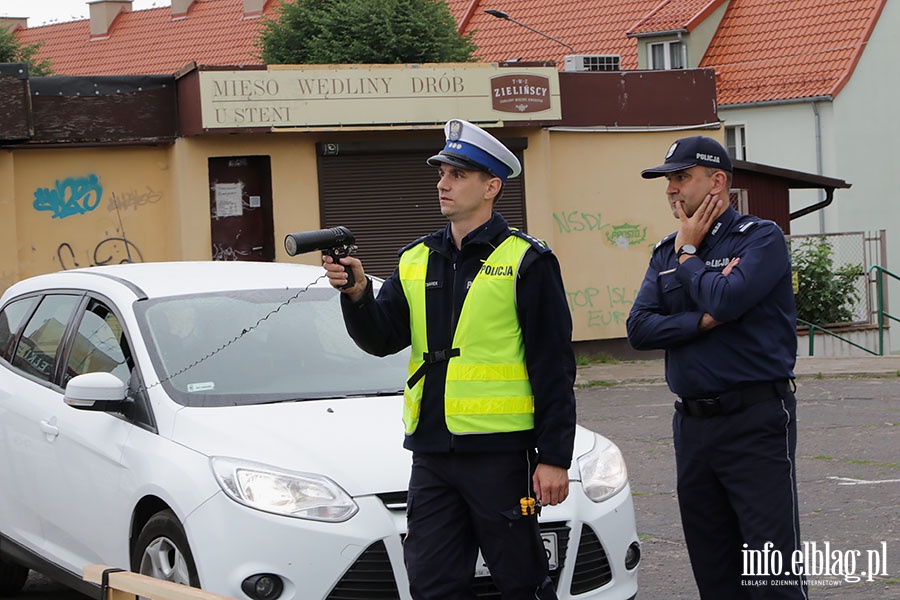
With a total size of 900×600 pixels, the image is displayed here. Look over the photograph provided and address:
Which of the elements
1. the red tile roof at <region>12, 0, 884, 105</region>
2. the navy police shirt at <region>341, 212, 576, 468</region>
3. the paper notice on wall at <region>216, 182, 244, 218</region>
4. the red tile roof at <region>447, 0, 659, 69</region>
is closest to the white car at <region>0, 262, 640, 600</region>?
the navy police shirt at <region>341, 212, 576, 468</region>

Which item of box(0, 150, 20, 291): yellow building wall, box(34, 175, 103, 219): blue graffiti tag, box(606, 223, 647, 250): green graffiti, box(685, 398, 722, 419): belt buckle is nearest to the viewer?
box(685, 398, 722, 419): belt buckle

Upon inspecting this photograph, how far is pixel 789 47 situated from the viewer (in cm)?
3472

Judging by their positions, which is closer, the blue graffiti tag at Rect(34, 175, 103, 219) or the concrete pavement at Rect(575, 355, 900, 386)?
the concrete pavement at Rect(575, 355, 900, 386)

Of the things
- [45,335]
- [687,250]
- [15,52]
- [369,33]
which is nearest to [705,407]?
[687,250]

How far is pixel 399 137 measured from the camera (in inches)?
701

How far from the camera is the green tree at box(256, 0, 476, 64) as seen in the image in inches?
1037

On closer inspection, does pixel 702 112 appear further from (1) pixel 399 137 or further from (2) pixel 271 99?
(2) pixel 271 99

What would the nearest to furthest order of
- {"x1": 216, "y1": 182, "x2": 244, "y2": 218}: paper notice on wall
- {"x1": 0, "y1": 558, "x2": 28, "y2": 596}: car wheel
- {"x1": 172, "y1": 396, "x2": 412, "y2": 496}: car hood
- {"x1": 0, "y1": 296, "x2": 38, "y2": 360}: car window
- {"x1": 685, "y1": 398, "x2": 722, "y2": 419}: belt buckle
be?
{"x1": 685, "y1": 398, "x2": 722, "y2": 419}: belt buckle < {"x1": 172, "y1": 396, "x2": 412, "y2": 496}: car hood < {"x1": 0, "y1": 558, "x2": 28, "y2": 596}: car wheel < {"x1": 0, "y1": 296, "x2": 38, "y2": 360}: car window < {"x1": 216, "y1": 182, "x2": 244, "y2": 218}: paper notice on wall

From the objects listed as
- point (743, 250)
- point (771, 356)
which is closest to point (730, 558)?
point (771, 356)

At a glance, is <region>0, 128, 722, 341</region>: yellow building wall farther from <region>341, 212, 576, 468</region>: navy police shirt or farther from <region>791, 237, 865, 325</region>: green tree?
<region>341, 212, 576, 468</region>: navy police shirt

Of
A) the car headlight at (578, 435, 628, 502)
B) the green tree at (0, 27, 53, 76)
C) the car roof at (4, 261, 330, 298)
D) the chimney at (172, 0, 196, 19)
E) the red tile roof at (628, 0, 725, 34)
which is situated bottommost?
the car headlight at (578, 435, 628, 502)

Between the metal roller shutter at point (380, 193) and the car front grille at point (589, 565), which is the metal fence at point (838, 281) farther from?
the car front grille at point (589, 565)

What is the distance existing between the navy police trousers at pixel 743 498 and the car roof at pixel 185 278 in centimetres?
218

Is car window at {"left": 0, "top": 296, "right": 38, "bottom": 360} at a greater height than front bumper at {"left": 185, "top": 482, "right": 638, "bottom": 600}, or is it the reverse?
car window at {"left": 0, "top": 296, "right": 38, "bottom": 360}
